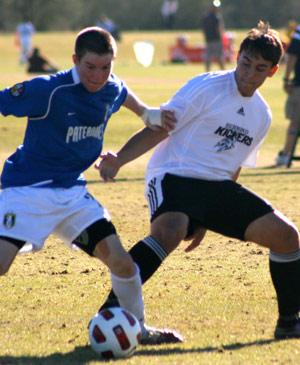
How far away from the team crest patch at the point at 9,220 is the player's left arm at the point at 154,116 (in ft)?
3.42

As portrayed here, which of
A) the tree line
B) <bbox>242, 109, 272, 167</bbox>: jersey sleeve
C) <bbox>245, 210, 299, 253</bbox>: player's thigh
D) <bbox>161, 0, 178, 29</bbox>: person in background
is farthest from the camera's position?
the tree line

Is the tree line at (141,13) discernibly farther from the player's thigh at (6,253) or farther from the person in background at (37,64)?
the player's thigh at (6,253)

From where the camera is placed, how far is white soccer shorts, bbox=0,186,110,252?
6262 mm

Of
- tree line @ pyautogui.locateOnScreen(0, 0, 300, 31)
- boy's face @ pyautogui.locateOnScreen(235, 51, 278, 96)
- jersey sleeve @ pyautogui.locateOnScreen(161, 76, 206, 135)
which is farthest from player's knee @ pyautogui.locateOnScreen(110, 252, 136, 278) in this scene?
tree line @ pyautogui.locateOnScreen(0, 0, 300, 31)

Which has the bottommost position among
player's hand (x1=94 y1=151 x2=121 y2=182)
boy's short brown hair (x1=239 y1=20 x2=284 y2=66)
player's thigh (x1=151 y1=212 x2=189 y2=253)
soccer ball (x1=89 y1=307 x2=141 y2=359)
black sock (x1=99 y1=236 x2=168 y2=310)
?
soccer ball (x1=89 y1=307 x2=141 y2=359)

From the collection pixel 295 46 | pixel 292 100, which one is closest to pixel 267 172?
pixel 292 100

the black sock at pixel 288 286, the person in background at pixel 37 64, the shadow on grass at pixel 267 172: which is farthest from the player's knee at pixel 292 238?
the person in background at pixel 37 64

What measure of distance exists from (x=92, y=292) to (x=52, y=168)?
169 centimetres

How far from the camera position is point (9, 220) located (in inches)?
246

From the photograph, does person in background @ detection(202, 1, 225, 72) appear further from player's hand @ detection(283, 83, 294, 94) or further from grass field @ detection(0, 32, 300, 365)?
grass field @ detection(0, 32, 300, 365)

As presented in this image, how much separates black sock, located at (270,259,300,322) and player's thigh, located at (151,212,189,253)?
2.01 ft

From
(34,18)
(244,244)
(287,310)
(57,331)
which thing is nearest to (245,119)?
(287,310)

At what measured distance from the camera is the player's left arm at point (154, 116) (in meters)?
6.65

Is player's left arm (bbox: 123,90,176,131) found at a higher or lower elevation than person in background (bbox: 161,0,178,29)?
higher
